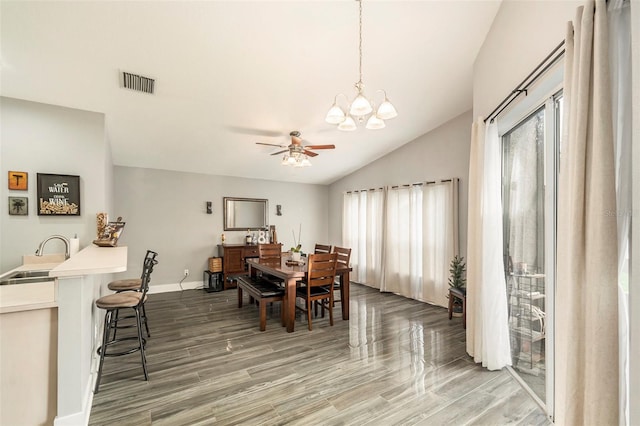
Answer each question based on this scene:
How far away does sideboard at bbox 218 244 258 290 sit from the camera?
559 centimetres

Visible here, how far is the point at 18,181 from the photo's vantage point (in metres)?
2.86

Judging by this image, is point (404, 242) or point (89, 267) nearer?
point (89, 267)

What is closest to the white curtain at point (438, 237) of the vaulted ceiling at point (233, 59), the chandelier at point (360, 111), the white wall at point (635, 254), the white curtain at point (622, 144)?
the vaulted ceiling at point (233, 59)

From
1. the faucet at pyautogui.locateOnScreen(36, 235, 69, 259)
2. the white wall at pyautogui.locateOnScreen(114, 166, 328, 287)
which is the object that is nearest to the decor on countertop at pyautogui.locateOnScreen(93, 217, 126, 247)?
Answer: the faucet at pyautogui.locateOnScreen(36, 235, 69, 259)

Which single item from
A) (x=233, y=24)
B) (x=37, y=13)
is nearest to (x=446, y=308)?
(x=233, y=24)

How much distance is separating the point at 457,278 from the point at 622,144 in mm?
3152

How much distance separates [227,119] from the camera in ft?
12.3

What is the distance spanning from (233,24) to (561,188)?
2574mm

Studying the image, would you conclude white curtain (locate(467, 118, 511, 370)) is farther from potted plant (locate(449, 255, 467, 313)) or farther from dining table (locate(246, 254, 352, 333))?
dining table (locate(246, 254, 352, 333))

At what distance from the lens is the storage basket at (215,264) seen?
554 cm

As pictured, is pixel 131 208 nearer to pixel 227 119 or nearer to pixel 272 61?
pixel 227 119

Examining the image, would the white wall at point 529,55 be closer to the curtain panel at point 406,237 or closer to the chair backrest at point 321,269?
the curtain panel at point 406,237

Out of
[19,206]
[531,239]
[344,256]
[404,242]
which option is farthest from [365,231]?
[19,206]

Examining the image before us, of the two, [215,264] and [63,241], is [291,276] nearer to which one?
[63,241]
